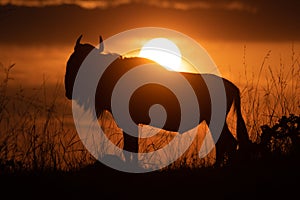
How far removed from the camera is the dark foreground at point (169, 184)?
5.59 m

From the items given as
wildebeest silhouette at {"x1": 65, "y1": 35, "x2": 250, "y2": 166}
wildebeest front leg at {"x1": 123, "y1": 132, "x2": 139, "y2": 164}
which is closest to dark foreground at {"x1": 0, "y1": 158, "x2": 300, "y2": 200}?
wildebeest front leg at {"x1": 123, "y1": 132, "x2": 139, "y2": 164}

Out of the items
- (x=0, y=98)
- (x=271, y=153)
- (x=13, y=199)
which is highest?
(x=0, y=98)

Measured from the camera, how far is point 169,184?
5961mm

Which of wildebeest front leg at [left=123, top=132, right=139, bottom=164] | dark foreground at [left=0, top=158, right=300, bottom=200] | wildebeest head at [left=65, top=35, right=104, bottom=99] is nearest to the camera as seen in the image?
dark foreground at [left=0, top=158, right=300, bottom=200]

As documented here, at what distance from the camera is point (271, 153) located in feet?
22.5

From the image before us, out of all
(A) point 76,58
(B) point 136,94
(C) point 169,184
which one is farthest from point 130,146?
(C) point 169,184

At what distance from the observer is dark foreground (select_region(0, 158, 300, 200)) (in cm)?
559

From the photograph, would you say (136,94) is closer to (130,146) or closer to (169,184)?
(130,146)

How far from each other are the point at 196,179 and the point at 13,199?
1807mm

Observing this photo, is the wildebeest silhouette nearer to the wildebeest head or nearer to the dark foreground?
the wildebeest head

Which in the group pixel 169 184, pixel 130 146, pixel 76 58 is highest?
pixel 76 58

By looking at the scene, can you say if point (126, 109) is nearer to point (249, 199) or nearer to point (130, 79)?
point (130, 79)

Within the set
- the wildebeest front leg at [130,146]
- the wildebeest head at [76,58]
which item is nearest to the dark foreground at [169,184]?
the wildebeest front leg at [130,146]

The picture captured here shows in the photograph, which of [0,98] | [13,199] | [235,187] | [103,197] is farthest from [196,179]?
[0,98]
